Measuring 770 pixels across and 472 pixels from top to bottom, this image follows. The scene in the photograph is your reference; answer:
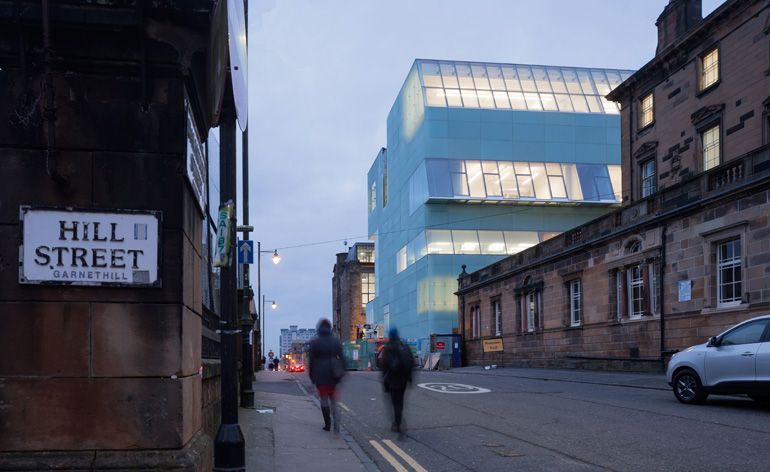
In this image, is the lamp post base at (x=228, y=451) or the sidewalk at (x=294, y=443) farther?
the sidewalk at (x=294, y=443)

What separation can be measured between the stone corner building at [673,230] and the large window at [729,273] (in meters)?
0.03

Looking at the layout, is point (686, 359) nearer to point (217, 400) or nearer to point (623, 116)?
point (217, 400)

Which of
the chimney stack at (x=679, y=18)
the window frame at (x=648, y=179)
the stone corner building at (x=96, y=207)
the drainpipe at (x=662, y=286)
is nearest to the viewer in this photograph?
the stone corner building at (x=96, y=207)

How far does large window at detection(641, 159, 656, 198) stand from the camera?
102 ft

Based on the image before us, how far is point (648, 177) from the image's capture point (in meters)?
31.6

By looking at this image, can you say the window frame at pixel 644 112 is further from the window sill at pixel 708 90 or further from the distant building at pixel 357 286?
the distant building at pixel 357 286

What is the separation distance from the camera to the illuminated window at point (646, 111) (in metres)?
31.3

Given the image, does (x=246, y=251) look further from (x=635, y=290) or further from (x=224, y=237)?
(x=635, y=290)

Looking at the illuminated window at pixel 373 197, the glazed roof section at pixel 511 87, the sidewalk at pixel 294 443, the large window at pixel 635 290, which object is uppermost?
the glazed roof section at pixel 511 87

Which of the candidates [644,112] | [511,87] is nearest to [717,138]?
[644,112]

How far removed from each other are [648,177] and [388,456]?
85.9 ft

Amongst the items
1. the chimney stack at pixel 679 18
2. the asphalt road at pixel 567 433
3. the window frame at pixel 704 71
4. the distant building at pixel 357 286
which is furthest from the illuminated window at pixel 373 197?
the asphalt road at pixel 567 433

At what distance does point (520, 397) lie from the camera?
1617cm

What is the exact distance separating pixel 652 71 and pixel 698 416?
22992mm
